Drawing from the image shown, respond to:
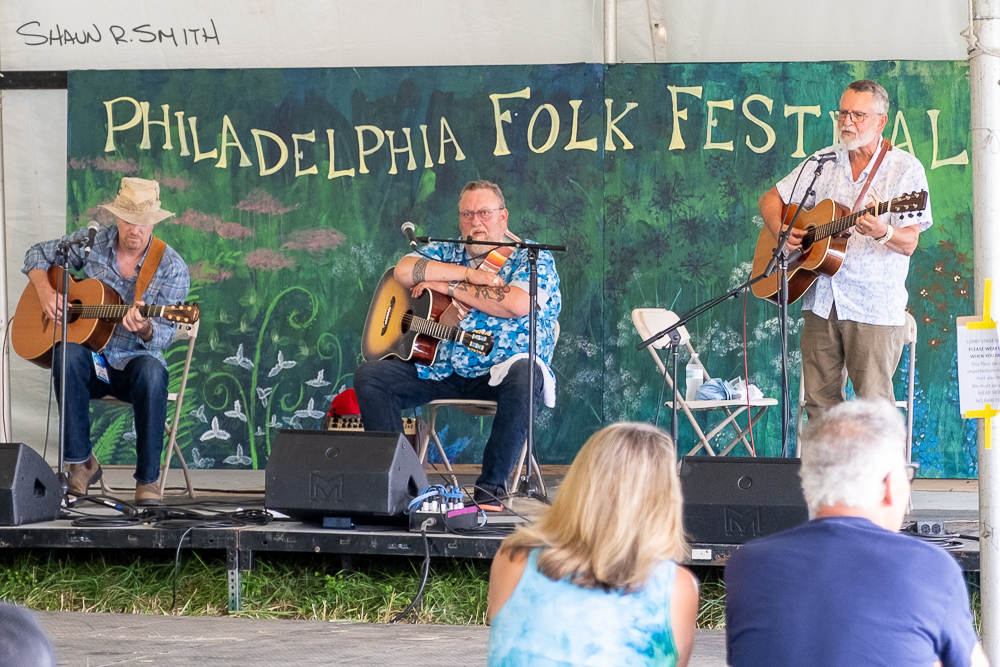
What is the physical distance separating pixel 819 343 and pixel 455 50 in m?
2.65

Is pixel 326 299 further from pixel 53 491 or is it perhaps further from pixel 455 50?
pixel 53 491

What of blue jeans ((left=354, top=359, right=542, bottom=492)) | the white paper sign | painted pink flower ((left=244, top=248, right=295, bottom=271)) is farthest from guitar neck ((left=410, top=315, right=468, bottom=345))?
the white paper sign

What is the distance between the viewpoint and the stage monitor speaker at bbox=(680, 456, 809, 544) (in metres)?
2.96

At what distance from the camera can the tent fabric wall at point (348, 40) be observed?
535 cm

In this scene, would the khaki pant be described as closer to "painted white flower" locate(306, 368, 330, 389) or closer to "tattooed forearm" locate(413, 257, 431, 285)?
"tattooed forearm" locate(413, 257, 431, 285)

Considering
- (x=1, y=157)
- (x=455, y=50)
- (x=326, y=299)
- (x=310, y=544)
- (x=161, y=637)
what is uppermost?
(x=455, y=50)

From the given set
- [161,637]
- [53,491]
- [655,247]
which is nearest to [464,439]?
[655,247]

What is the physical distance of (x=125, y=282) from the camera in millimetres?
4539

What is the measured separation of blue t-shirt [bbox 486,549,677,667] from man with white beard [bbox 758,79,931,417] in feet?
8.11

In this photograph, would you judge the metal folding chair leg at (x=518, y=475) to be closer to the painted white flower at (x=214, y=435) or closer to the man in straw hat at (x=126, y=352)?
the man in straw hat at (x=126, y=352)

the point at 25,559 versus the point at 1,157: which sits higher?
the point at 1,157

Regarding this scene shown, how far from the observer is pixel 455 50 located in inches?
221

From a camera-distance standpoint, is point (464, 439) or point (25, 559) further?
point (464, 439)

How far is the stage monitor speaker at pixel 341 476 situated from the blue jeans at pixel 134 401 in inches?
45.7
